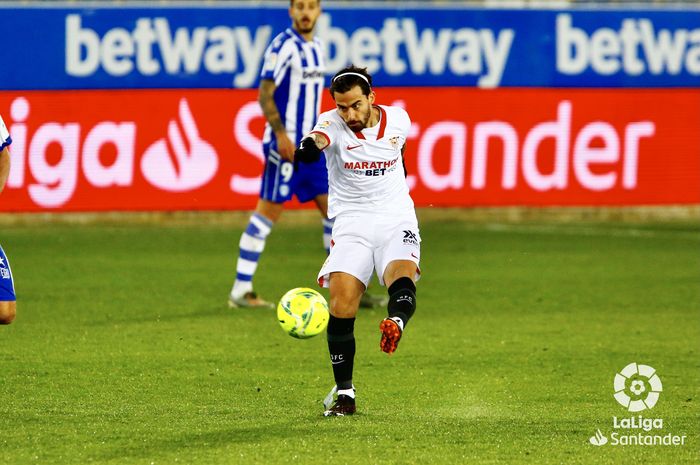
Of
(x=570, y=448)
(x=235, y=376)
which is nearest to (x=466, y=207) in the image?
(x=235, y=376)

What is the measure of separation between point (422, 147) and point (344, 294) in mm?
9270

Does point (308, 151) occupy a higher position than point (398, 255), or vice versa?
point (308, 151)

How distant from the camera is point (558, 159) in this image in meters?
16.8

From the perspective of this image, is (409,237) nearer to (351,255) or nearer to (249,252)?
(351,255)

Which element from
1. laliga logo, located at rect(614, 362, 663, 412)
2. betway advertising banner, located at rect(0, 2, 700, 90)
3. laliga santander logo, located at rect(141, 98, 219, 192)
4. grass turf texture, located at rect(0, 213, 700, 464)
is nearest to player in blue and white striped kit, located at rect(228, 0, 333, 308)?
grass turf texture, located at rect(0, 213, 700, 464)

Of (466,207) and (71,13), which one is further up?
(71,13)

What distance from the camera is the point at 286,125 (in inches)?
452

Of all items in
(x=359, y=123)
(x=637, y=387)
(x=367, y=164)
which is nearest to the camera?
(x=359, y=123)

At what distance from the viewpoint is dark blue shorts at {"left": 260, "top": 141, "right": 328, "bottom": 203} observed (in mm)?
11211

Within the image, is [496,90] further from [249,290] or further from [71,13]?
[249,290]

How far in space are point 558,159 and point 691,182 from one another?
5.65 ft

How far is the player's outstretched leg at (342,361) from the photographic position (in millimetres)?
7332

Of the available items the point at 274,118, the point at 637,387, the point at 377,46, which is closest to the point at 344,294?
the point at 637,387

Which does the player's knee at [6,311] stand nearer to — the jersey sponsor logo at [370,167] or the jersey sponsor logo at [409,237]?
the jersey sponsor logo at [370,167]
